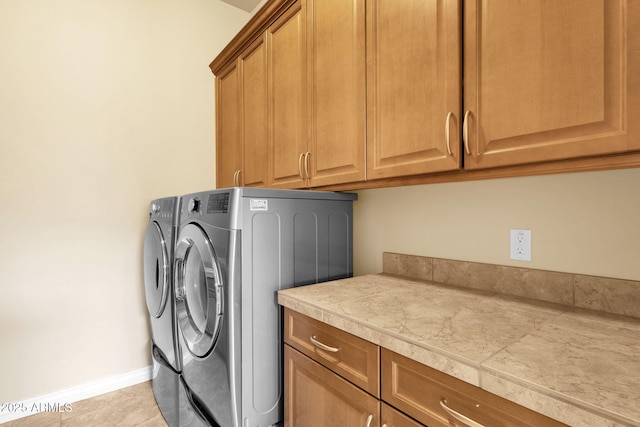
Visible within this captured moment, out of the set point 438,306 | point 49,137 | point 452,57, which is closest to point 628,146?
point 452,57

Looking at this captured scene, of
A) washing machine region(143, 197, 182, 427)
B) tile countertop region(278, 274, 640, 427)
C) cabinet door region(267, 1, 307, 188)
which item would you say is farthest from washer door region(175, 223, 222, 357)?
cabinet door region(267, 1, 307, 188)

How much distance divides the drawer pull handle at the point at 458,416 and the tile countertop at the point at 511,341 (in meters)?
0.09

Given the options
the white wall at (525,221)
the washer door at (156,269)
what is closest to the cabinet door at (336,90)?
the white wall at (525,221)

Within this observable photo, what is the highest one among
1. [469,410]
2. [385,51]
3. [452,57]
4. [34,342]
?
[385,51]

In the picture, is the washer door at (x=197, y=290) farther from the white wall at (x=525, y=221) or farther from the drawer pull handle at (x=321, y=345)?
the white wall at (x=525, y=221)

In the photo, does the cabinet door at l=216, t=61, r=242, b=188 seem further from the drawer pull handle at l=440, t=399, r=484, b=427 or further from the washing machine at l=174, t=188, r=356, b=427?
the drawer pull handle at l=440, t=399, r=484, b=427

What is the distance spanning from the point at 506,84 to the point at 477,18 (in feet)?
0.78

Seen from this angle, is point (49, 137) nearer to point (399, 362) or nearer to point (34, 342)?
point (34, 342)

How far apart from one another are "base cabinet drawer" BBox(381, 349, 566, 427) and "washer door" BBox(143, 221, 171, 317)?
1450mm

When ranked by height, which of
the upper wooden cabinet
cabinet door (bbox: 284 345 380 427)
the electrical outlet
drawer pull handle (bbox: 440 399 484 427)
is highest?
the upper wooden cabinet

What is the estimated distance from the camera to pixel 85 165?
2.23 meters

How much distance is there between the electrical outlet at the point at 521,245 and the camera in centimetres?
122

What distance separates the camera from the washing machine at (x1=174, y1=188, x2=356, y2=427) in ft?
4.29

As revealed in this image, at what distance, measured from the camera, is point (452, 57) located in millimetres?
1035
